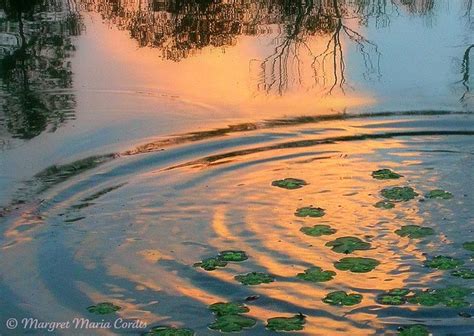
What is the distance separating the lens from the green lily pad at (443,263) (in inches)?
245

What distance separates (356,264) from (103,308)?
5.70 feet

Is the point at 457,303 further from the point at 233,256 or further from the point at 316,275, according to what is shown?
the point at 233,256

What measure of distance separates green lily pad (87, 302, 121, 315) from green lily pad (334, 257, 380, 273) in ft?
5.06

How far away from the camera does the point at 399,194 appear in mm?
7500

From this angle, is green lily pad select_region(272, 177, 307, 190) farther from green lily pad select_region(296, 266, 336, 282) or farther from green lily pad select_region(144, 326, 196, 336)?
green lily pad select_region(144, 326, 196, 336)

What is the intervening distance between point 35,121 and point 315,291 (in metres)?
4.66

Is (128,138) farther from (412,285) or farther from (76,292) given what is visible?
(412,285)

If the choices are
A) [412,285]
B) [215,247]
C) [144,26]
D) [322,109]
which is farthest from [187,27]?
[412,285]

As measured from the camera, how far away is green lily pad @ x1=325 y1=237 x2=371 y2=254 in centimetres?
652

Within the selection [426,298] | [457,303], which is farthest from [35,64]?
[457,303]

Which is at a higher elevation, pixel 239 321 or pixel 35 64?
pixel 35 64

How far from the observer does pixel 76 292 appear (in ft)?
19.6

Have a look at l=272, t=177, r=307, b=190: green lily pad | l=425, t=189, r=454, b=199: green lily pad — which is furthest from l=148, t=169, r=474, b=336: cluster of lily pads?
l=272, t=177, r=307, b=190: green lily pad

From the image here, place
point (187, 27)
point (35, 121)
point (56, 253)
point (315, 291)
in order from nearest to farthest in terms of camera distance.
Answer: point (315, 291), point (56, 253), point (35, 121), point (187, 27)
